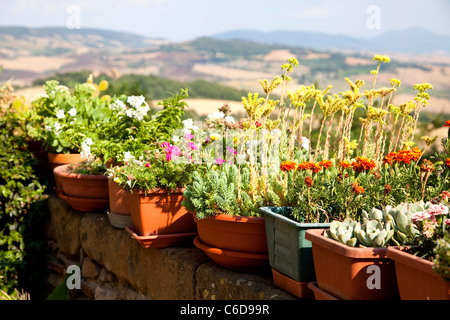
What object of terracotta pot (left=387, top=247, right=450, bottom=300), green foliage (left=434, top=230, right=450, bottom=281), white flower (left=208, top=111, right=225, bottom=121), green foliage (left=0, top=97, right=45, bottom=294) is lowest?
green foliage (left=0, top=97, right=45, bottom=294)

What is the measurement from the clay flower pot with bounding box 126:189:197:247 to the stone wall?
0.07 metres

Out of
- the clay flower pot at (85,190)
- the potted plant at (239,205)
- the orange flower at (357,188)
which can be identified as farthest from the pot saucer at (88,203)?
the orange flower at (357,188)

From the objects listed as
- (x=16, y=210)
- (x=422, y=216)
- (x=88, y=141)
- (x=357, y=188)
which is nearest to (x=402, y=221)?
(x=422, y=216)

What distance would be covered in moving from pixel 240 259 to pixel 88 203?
1.74 metres

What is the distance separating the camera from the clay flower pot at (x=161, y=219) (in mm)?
2891

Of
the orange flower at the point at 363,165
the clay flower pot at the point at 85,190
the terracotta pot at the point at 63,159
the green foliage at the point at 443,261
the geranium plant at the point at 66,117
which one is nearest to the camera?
the green foliage at the point at 443,261

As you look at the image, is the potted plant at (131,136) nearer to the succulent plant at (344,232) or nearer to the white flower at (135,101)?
the white flower at (135,101)

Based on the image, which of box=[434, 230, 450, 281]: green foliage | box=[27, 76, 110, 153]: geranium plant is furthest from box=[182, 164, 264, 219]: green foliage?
box=[27, 76, 110, 153]: geranium plant

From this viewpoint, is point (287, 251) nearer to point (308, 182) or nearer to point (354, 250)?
point (308, 182)

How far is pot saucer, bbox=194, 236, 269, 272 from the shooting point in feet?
7.82

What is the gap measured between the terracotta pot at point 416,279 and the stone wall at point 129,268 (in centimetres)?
57

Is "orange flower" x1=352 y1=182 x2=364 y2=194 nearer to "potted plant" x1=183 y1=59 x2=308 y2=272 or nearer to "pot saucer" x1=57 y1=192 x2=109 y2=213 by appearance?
"potted plant" x1=183 y1=59 x2=308 y2=272
